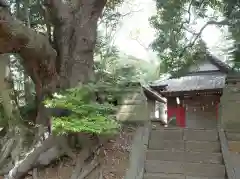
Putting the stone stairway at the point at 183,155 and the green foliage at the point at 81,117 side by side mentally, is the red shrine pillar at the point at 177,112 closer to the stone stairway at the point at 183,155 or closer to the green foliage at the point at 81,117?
the stone stairway at the point at 183,155

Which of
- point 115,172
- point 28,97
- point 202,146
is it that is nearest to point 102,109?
point 115,172

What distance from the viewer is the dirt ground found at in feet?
15.7

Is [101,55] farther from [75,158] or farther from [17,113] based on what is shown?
[75,158]

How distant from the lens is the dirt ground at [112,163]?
4792 millimetres

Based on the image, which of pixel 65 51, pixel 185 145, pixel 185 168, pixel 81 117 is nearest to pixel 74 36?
pixel 65 51

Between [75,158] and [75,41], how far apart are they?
244 centimetres

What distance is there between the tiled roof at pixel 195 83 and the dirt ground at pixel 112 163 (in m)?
7.51

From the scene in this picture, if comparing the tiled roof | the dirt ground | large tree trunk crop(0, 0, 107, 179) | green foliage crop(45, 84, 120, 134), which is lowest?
the dirt ground

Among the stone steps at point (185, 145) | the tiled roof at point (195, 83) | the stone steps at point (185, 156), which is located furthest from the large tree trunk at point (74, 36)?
the tiled roof at point (195, 83)

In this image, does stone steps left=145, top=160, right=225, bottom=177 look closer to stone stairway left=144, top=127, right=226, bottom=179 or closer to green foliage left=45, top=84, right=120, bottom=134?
stone stairway left=144, top=127, right=226, bottom=179

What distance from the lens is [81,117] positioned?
14.4 ft

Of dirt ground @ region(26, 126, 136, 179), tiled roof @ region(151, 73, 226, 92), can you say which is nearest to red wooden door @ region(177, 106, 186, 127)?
tiled roof @ region(151, 73, 226, 92)

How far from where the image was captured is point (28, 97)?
25.9 ft

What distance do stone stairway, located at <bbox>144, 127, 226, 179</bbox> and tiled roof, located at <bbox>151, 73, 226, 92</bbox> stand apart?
7174mm
